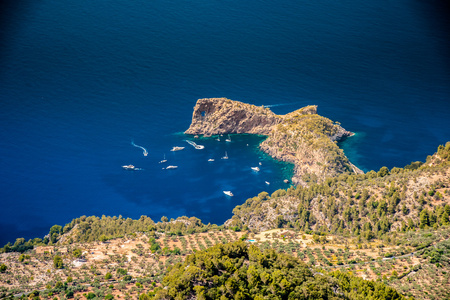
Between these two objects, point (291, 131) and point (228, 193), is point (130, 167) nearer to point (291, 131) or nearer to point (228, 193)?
point (228, 193)

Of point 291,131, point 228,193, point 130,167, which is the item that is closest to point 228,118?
point 291,131

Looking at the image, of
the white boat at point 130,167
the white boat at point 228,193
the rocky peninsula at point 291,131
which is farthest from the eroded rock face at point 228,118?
the white boat at point 228,193

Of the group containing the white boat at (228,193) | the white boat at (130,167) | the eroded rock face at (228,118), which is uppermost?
the eroded rock face at (228,118)

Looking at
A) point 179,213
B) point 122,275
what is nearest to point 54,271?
point 122,275

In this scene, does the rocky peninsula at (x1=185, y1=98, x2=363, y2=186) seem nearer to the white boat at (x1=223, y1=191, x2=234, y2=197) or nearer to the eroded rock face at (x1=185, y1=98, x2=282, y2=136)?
the eroded rock face at (x1=185, y1=98, x2=282, y2=136)

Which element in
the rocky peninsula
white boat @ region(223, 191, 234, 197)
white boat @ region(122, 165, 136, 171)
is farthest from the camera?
white boat @ region(122, 165, 136, 171)

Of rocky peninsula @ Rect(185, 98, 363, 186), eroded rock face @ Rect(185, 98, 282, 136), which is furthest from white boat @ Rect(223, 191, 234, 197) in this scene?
eroded rock face @ Rect(185, 98, 282, 136)

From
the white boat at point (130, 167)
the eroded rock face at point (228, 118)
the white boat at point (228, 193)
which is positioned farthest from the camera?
the eroded rock face at point (228, 118)

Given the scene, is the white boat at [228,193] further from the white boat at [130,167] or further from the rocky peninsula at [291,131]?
the white boat at [130,167]
